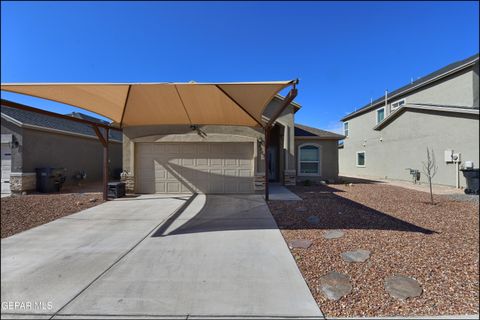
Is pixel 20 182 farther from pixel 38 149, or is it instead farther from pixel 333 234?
pixel 333 234

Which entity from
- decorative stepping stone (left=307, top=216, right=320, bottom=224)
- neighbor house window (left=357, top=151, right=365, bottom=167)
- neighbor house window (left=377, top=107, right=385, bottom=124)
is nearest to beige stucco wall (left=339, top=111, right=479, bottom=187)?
neighbor house window (left=357, top=151, right=365, bottom=167)

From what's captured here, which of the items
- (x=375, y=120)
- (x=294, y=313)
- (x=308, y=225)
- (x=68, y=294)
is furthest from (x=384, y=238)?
(x=375, y=120)

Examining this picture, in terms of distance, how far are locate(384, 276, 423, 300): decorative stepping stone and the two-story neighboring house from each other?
403 centimetres

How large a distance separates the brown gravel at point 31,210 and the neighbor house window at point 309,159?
33.8 ft

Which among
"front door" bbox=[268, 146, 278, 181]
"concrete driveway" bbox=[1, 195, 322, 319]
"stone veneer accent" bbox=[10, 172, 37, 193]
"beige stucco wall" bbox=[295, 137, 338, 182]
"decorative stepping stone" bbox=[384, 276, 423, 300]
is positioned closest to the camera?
"concrete driveway" bbox=[1, 195, 322, 319]

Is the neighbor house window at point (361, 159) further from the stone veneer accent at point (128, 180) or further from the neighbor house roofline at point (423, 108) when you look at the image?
the stone veneer accent at point (128, 180)

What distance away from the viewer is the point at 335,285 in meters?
3.06

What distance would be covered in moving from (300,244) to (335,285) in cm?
132

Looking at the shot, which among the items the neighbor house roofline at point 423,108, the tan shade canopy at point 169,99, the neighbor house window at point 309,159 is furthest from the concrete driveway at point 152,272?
the neighbor house window at point 309,159

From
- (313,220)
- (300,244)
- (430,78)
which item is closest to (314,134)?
(430,78)

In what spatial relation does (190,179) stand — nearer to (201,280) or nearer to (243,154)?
(243,154)

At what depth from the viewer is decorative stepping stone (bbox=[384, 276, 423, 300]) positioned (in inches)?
111

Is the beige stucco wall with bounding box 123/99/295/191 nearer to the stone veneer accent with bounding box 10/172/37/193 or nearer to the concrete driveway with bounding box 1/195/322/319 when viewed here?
the stone veneer accent with bounding box 10/172/37/193

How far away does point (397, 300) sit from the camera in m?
2.72
